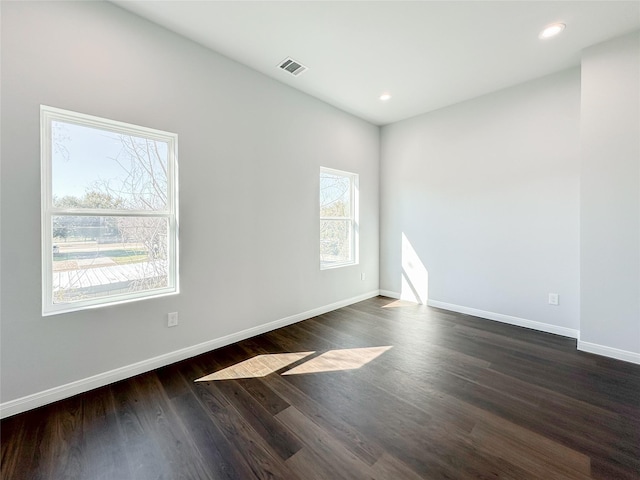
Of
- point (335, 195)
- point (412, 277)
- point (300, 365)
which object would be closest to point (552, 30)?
point (335, 195)

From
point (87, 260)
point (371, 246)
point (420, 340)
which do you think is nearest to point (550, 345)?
point (420, 340)

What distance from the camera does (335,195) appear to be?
4.21 metres

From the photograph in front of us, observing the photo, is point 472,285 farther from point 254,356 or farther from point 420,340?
point 254,356

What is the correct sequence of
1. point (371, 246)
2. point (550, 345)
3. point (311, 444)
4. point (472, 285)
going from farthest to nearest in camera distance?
point (371, 246), point (472, 285), point (550, 345), point (311, 444)

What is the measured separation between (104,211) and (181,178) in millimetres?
653

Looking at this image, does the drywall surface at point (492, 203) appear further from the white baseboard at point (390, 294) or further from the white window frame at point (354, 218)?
the white window frame at point (354, 218)

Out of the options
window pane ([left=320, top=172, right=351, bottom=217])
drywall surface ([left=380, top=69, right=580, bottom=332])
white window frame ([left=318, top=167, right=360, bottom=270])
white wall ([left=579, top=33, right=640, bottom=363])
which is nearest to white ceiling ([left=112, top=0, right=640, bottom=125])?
white wall ([left=579, top=33, right=640, bottom=363])

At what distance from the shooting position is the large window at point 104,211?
1.99 meters

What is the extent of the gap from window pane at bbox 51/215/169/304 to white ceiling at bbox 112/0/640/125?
5.80 ft

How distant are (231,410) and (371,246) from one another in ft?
11.1

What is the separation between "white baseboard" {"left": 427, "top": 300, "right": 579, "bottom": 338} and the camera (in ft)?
10.1

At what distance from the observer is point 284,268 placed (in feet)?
11.1

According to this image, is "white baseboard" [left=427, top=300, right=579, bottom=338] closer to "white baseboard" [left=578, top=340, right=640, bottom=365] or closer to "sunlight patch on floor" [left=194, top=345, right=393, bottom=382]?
"white baseboard" [left=578, top=340, right=640, bottom=365]

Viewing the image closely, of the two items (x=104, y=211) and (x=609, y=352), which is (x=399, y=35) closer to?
(x=104, y=211)
